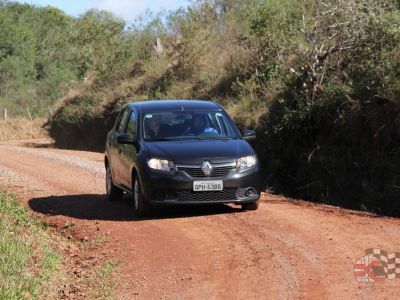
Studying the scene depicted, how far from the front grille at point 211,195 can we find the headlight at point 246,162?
0.34 m

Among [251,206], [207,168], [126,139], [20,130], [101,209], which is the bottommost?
[20,130]

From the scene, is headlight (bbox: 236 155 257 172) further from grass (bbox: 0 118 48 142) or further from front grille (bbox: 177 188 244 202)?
grass (bbox: 0 118 48 142)

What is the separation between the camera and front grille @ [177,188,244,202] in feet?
37.4

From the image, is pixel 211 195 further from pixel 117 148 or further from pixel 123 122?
pixel 123 122

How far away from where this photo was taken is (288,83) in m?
19.1

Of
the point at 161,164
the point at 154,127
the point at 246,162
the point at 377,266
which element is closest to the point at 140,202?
the point at 161,164

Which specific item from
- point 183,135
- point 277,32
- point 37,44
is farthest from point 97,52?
→ point 37,44

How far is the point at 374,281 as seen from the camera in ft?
25.0

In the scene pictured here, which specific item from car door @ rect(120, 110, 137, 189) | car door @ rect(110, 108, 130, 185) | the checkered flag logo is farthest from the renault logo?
the checkered flag logo

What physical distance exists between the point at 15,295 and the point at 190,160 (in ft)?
16.0

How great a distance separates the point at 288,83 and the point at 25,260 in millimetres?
11553

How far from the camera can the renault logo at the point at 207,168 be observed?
11.4 metres

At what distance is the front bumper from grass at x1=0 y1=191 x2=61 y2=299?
5.30 ft

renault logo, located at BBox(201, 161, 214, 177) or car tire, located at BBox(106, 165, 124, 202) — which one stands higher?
renault logo, located at BBox(201, 161, 214, 177)
